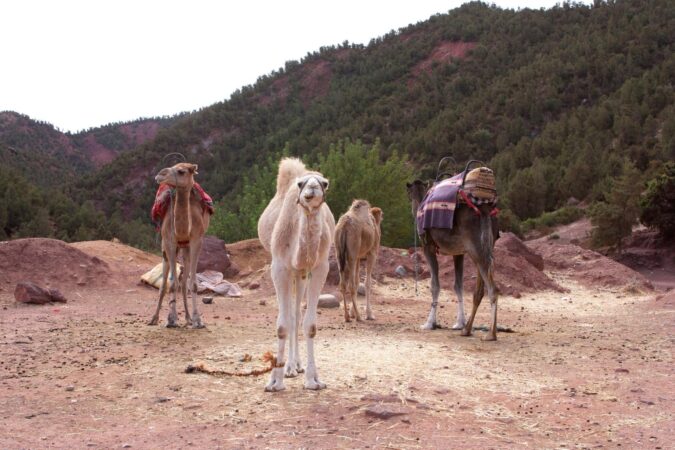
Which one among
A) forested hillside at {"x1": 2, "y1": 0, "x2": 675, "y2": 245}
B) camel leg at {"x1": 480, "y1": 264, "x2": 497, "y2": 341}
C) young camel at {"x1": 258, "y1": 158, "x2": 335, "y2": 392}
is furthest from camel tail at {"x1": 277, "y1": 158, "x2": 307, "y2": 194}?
forested hillside at {"x1": 2, "y1": 0, "x2": 675, "y2": 245}

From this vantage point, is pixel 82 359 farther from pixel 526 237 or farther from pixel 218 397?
pixel 526 237

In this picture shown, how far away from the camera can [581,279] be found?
1900 cm

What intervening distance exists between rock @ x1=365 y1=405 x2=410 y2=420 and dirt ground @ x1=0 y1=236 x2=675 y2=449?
2cm

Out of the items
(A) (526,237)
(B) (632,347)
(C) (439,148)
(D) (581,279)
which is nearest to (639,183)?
(A) (526,237)

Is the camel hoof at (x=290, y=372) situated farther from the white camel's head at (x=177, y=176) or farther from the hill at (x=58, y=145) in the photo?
the hill at (x=58, y=145)

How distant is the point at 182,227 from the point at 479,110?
5836cm

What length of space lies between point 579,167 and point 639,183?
561 inches

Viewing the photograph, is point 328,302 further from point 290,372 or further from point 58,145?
point 58,145

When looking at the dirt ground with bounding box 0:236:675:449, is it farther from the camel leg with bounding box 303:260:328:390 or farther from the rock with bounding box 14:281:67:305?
the rock with bounding box 14:281:67:305

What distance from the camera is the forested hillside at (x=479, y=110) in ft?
153

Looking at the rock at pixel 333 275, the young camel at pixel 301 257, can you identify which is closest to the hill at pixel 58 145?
the rock at pixel 333 275

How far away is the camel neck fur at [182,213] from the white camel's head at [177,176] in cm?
10

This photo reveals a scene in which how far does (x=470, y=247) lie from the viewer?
9.30m

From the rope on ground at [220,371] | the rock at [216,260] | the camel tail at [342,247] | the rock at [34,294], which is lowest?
the rope on ground at [220,371]
